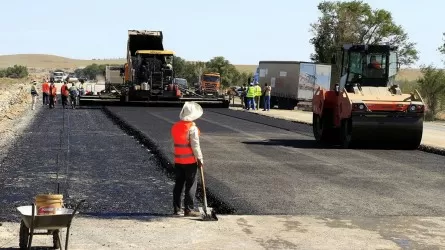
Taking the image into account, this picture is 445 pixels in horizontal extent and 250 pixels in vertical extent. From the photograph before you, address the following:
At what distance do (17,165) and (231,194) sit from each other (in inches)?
209

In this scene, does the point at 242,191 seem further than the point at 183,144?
Yes

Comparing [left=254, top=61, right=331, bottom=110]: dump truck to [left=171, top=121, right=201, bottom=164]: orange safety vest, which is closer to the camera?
[left=171, top=121, right=201, bottom=164]: orange safety vest

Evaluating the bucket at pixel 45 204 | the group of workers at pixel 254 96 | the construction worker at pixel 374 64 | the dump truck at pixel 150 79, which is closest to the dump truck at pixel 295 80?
the group of workers at pixel 254 96

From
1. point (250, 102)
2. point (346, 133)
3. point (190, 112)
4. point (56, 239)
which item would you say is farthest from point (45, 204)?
point (250, 102)

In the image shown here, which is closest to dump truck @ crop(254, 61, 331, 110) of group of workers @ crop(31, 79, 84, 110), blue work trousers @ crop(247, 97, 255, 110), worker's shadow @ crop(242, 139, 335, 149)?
blue work trousers @ crop(247, 97, 255, 110)

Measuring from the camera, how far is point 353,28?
69.2 meters

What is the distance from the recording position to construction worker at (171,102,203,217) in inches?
366

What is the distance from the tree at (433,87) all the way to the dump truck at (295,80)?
10.0 metres

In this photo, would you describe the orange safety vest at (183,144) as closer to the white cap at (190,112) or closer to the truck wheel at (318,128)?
the white cap at (190,112)

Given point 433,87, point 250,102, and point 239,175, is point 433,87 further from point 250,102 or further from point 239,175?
point 239,175

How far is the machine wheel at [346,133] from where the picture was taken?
61.0 feet

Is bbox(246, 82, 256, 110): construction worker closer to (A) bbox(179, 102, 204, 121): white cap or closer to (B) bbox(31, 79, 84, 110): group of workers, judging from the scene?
(B) bbox(31, 79, 84, 110): group of workers

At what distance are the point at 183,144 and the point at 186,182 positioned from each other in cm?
54

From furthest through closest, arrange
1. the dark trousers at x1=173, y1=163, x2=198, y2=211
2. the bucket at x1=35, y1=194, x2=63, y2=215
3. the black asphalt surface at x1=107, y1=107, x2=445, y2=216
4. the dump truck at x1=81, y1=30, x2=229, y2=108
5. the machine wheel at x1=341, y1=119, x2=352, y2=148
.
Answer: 1. the dump truck at x1=81, y1=30, x2=229, y2=108
2. the machine wheel at x1=341, y1=119, x2=352, y2=148
3. the black asphalt surface at x1=107, y1=107, x2=445, y2=216
4. the dark trousers at x1=173, y1=163, x2=198, y2=211
5. the bucket at x1=35, y1=194, x2=63, y2=215
